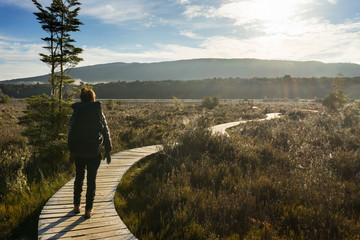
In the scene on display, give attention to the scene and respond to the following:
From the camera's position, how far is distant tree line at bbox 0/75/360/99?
82188 mm

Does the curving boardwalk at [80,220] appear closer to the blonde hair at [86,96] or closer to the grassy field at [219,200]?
the grassy field at [219,200]

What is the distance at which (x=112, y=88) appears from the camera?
98438mm

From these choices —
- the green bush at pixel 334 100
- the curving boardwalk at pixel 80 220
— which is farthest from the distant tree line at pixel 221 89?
the curving boardwalk at pixel 80 220

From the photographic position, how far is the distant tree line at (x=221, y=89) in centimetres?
8219

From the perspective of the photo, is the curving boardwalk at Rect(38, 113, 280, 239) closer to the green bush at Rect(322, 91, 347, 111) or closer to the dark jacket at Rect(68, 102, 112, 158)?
the dark jacket at Rect(68, 102, 112, 158)

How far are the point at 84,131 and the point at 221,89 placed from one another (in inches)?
3481

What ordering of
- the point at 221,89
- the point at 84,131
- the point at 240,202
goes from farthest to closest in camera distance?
1. the point at 221,89
2. the point at 240,202
3. the point at 84,131

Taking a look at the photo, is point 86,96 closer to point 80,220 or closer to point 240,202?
point 80,220

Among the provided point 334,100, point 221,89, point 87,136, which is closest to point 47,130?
point 87,136

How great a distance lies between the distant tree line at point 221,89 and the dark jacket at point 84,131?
269 feet

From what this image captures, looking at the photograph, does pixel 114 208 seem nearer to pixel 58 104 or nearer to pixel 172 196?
pixel 172 196

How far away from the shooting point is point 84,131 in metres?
3.78

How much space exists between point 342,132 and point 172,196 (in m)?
10.9

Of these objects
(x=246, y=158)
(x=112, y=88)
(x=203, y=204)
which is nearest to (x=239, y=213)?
(x=203, y=204)
